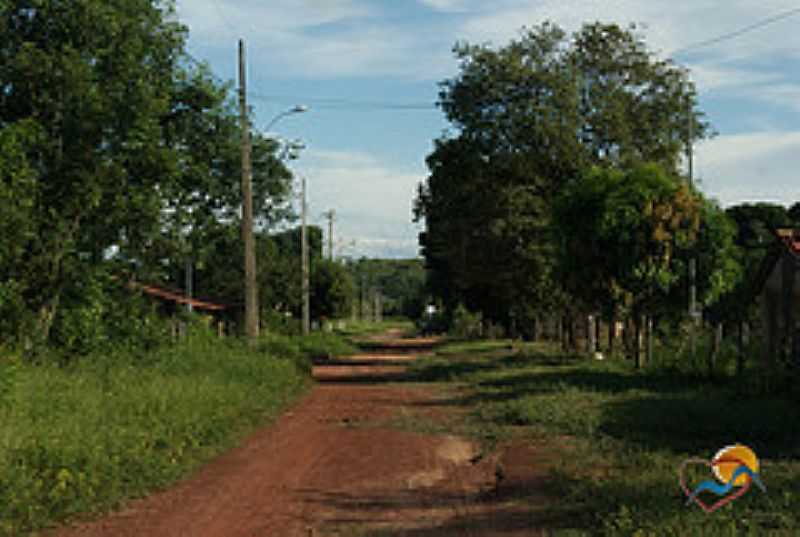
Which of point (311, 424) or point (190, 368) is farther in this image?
point (190, 368)

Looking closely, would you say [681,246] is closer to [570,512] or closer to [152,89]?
[152,89]

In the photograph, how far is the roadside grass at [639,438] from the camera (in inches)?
329

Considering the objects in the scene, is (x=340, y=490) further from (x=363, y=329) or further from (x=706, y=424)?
(x=363, y=329)

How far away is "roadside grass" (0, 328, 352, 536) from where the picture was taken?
32.2 ft

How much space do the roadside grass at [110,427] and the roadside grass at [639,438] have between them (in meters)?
4.40

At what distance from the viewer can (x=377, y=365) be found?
1500 inches

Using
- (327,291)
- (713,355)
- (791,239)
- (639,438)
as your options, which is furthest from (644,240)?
(327,291)

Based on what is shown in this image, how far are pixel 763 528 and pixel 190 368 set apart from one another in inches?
583

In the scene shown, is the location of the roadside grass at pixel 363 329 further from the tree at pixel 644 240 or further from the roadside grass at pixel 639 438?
the roadside grass at pixel 639 438

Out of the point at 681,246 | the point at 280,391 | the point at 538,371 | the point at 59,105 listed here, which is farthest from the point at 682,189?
the point at 59,105

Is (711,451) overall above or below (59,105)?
below

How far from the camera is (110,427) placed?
12.6 metres

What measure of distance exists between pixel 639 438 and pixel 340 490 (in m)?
4.97

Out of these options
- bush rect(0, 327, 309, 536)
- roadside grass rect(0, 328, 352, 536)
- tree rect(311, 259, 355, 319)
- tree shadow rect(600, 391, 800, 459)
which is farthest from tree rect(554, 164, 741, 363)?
tree rect(311, 259, 355, 319)
